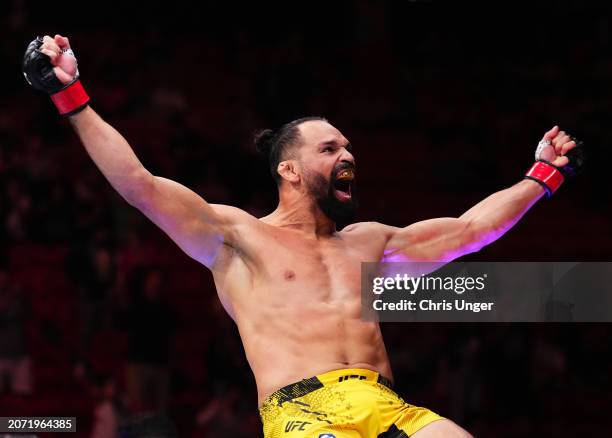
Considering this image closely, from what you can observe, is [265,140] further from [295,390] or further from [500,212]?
[295,390]

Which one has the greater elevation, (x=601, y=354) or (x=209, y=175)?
(x=209, y=175)

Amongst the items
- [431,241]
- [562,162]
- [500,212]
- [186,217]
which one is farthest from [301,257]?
[562,162]

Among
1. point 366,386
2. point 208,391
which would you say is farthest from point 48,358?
point 366,386

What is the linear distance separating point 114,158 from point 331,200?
3.30ft

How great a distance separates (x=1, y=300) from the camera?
8.09 m

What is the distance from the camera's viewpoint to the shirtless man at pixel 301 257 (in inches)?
155

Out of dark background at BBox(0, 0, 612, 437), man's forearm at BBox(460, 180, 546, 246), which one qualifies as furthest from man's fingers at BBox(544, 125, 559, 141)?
dark background at BBox(0, 0, 612, 437)

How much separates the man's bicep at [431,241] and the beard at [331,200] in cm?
25

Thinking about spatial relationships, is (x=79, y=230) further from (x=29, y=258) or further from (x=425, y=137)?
(x=425, y=137)

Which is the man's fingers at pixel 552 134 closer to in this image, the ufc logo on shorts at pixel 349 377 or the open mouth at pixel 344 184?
the open mouth at pixel 344 184

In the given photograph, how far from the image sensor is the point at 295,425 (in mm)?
3887

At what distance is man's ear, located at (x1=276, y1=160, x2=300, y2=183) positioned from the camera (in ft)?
15.2

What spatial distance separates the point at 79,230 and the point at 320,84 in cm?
575

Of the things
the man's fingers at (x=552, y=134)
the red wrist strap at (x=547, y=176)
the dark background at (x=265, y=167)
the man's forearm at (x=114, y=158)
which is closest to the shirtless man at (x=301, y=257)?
the man's forearm at (x=114, y=158)
